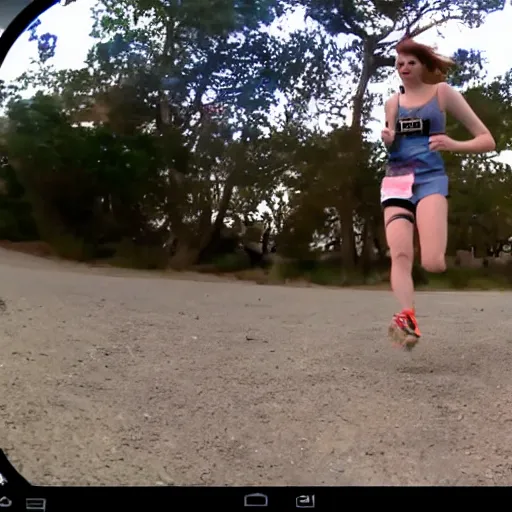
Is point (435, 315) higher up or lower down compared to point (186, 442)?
higher up

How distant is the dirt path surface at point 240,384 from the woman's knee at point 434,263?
2.2 inches

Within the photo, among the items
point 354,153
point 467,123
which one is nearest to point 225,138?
point 354,153

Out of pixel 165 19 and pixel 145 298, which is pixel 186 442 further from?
pixel 165 19

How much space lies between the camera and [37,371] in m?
1.13

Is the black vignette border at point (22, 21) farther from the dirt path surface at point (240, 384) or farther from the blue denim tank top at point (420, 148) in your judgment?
the blue denim tank top at point (420, 148)

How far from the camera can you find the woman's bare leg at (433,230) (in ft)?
3.73

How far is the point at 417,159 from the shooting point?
1143 mm

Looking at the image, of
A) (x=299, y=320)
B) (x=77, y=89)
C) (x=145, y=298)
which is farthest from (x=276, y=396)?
(x=77, y=89)

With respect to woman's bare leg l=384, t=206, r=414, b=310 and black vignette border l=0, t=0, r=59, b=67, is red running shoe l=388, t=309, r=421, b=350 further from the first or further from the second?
black vignette border l=0, t=0, r=59, b=67

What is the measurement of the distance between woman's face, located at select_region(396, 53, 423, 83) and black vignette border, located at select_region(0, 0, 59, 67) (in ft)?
2.42
